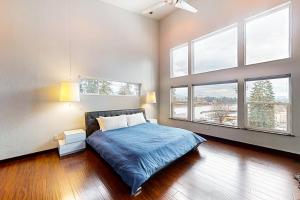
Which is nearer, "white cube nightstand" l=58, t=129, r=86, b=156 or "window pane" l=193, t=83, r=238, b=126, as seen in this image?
"white cube nightstand" l=58, t=129, r=86, b=156

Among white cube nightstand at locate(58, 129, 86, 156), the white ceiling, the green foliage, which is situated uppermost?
the white ceiling

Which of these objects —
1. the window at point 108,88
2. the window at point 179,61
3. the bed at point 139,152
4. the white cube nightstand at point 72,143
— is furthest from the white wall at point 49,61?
the window at point 179,61

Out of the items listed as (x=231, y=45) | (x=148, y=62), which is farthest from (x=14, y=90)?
(x=231, y=45)

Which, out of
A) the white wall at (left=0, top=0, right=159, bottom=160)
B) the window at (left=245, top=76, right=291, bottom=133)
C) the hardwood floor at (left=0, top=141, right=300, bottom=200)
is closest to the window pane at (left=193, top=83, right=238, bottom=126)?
the window at (left=245, top=76, right=291, bottom=133)

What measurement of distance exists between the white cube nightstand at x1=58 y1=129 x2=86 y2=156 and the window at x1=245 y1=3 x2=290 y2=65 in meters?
4.35

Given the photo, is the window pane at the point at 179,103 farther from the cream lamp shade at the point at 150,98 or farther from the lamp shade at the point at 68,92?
the lamp shade at the point at 68,92

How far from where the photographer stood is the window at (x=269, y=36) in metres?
2.97

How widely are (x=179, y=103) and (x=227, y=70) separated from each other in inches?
74.9

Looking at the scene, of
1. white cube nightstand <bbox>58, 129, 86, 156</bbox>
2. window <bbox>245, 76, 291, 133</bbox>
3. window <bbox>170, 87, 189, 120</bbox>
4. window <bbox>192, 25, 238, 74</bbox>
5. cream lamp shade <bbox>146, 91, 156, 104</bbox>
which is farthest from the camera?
cream lamp shade <bbox>146, 91, 156, 104</bbox>

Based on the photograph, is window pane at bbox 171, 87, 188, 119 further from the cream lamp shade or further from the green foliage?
the green foliage

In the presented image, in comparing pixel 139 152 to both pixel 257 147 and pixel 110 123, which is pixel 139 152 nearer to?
pixel 110 123

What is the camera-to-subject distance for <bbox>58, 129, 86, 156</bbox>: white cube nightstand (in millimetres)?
3135

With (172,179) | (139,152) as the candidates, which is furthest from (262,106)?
(139,152)

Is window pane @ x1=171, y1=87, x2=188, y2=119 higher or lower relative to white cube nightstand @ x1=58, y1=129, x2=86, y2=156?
higher
